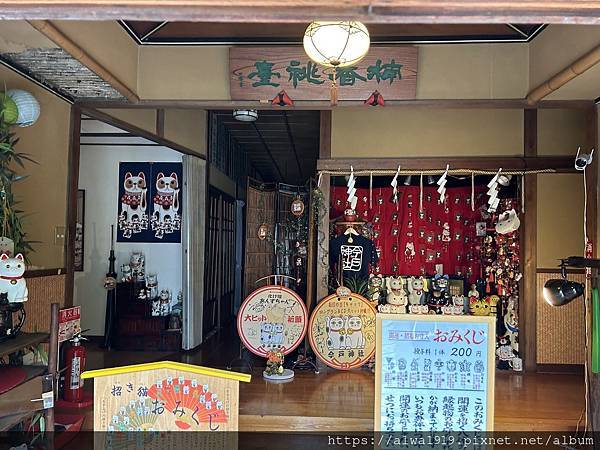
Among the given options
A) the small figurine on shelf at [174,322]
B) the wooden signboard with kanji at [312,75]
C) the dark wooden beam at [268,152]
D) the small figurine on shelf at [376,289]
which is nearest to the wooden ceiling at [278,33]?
the wooden signboard with kanji at [312,75]

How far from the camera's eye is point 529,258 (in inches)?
234

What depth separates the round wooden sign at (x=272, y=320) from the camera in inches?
228

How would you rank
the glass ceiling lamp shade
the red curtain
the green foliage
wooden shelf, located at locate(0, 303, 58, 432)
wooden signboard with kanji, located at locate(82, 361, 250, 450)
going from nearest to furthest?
wooden signboard with kanji, located at locate(82, 361, 250, 450)
wooden shelf, located at locate(0, 303, 58, 432)
the green foliage
the glass ceiling lamp shade
the red curtain

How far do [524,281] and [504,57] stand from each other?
108 inches

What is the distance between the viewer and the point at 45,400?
3.12 meters

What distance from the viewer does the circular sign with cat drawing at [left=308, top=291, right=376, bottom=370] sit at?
584cm

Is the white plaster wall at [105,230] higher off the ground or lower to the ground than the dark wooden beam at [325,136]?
lower

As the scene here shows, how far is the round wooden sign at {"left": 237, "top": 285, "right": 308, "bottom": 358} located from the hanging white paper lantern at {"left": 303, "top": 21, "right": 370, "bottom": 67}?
120 inches

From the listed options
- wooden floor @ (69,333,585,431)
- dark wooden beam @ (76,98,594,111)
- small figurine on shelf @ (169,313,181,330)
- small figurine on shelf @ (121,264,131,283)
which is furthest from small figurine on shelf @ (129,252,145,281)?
dark wooden beam @ (76,98,594,111)

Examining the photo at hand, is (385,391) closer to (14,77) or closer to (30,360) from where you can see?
(30,360)

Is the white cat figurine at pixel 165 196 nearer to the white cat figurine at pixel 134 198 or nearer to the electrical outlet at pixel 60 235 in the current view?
the white cat figurine at pixel 134 198

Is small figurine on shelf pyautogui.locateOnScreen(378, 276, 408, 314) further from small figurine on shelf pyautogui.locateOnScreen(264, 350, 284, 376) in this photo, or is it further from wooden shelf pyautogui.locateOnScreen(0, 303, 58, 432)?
wooden shelf pyautogui.locateOnScreen(0, 303, 58, 432)

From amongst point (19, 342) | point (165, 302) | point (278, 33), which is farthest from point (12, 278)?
point (165, 302)

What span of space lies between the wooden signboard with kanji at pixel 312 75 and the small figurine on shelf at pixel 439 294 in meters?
2.89
